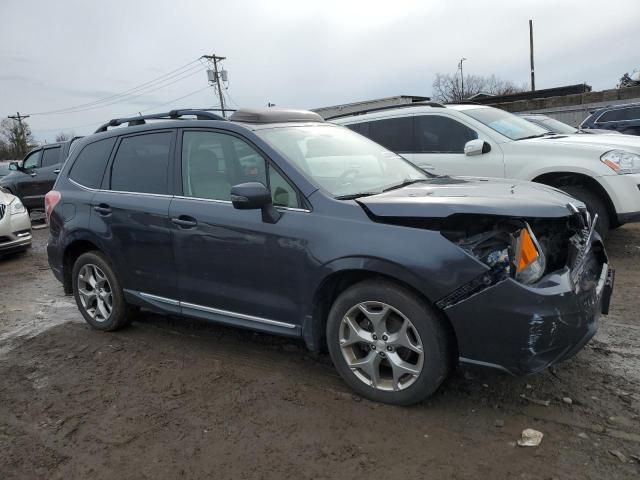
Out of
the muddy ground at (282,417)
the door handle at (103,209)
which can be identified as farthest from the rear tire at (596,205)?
the door handle at (103,209)

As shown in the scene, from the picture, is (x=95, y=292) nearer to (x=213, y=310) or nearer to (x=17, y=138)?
(x=213, y=310)

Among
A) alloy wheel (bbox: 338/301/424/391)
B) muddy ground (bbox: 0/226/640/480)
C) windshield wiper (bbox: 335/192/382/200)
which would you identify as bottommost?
muddy ground (bbox: 0/226/640/480)

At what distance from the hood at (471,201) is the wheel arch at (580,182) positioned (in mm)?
2822

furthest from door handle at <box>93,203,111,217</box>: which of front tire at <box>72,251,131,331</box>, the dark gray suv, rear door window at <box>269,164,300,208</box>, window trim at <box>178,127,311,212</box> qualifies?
rear door window at <box>269,164,300,208</box>

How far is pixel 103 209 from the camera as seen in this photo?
424 cm

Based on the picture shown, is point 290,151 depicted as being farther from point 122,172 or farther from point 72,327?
point 72,327

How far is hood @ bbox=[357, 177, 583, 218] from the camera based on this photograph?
2666mm

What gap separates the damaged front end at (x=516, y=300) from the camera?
8.29 feet

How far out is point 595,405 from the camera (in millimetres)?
2881

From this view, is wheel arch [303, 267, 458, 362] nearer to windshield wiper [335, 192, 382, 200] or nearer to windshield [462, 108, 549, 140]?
windshield wiper [335, 192, 382, 200]

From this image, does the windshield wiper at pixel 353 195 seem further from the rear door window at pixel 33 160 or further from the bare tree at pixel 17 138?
the bare tree at pixel 17 138

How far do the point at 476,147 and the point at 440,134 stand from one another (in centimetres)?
97

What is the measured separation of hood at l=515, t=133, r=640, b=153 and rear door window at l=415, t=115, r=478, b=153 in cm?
70

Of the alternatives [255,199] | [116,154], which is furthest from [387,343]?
[116,154]
